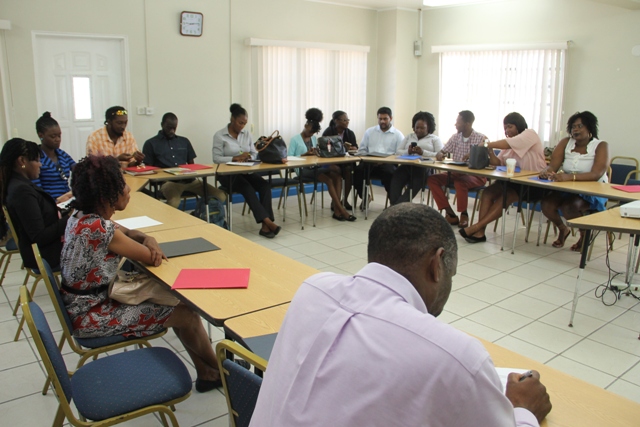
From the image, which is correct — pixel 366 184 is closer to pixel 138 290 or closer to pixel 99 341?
pixel 138 290

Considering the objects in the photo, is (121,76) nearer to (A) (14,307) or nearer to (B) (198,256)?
(A) (14,307)

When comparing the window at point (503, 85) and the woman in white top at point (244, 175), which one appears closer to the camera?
the woman in white top at point (244, 175)

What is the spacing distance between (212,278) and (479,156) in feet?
13.1

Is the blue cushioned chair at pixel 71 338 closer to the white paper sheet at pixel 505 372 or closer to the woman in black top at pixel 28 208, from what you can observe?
the woman in black top at pixel 28 208

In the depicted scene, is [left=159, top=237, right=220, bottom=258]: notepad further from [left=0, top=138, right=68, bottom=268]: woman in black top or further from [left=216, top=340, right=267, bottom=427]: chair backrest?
[left=216, top=340, right=267, bottom=427]: chair backrest

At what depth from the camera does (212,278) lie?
234cm

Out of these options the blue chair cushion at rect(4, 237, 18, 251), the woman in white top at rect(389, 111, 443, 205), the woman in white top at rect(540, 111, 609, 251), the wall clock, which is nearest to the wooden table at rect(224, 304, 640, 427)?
the blue chair cushion at rect(4, 237, 18, 251)

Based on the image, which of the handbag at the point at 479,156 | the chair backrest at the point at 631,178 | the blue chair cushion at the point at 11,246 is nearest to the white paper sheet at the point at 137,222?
the blue chair cushion at the point at 11,246

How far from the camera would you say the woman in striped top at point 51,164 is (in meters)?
4.32

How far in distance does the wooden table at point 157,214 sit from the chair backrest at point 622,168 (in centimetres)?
494

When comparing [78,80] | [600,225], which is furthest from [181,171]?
[600,225]

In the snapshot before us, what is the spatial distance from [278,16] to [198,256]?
18.1 ft

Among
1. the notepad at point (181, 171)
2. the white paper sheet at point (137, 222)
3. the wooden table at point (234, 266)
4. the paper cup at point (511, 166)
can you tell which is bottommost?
the wooden table at point (234, 266)

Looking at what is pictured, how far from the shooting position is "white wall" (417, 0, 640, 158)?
244 inches
